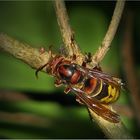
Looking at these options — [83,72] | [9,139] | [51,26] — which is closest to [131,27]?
[51,26]

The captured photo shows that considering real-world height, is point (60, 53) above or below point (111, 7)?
below

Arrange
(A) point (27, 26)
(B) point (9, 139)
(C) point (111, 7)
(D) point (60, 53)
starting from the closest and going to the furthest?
(D) point (60, 53) < (B) point (9, 139) < (C) point (111, 7) < (A) point (27, 26)

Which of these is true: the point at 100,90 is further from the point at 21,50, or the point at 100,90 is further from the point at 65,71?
the point at 21,50

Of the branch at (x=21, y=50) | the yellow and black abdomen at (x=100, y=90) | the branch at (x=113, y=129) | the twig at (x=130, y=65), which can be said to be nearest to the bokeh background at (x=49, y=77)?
the twig at (x=130, y=65)

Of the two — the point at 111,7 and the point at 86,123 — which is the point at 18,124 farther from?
the point at 111,7

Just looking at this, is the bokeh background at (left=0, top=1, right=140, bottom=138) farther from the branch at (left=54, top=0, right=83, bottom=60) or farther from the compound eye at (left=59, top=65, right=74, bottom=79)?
the branch at (left=54, top=0, right=83, bottom=60)

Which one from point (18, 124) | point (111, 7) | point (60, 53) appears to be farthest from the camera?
point (111, 7)

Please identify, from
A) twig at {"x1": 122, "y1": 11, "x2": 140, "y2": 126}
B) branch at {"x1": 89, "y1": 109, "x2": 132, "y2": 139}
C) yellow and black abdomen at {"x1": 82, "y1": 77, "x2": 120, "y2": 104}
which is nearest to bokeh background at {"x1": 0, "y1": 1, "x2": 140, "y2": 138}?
twig at {"x1": 122, "y1": 11, "x2": 140, "y2": 126}

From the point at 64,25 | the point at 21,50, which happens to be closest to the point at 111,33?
the point at 64,25
